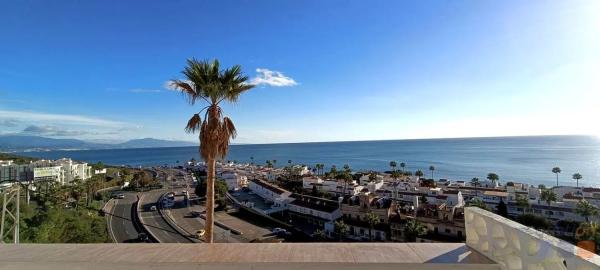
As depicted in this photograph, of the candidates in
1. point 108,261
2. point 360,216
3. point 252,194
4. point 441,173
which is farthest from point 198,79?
point 441,173

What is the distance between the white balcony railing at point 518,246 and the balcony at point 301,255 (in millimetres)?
11

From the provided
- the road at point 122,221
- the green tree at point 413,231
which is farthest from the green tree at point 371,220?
the road at point 122,221

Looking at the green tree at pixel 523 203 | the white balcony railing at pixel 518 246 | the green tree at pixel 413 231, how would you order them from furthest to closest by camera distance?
1. the green tree at pixel 523 203
2. the green tree at pixel 413 231
3. the white balcony railing at pixel 518 246

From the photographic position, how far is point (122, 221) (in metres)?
35.6

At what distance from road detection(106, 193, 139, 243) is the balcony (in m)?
26.4

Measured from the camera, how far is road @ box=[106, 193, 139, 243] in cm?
2914

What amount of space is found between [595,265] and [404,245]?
2.78m

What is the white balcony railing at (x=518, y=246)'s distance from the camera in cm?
251

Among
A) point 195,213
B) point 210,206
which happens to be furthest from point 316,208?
point 210,206

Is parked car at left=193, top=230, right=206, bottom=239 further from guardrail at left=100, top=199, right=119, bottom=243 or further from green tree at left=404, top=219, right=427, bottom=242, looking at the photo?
green tree at left=404, top=219, right=427, bottom=242

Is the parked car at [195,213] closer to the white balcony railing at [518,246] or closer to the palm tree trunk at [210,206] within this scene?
the palm tree trunk at [210,206]

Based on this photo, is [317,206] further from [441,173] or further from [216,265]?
[441,173]

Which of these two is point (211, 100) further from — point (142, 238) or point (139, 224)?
point (139, 224)

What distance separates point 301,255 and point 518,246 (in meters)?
2.51
